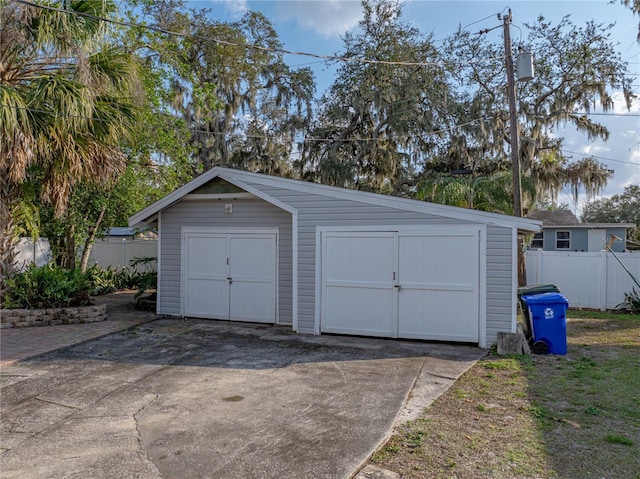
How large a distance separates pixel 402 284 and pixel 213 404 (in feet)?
12.2

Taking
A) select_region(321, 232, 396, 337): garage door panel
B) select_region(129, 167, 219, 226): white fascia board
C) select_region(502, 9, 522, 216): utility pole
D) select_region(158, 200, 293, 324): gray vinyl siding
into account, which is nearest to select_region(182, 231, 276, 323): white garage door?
select_region(158, 200, 293, 324): gray vinyl siding

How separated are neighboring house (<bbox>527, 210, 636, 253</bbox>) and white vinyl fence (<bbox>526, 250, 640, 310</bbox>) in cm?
710

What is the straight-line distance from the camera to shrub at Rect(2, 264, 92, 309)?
310 inches

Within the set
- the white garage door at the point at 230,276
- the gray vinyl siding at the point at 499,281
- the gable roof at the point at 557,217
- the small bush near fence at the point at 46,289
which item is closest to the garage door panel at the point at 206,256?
the white garage door at the point at 230,276

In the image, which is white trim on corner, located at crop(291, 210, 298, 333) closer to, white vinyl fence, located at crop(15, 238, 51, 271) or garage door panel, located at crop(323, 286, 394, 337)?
garage door panel, located at crop(323, 286, 394, 337)

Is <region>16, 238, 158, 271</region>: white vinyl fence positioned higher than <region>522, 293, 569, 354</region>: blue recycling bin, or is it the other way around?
<region>16, 238, 158, 271</region>: white vinyl fence

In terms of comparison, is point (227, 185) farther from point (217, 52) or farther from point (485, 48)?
point (485, 48)

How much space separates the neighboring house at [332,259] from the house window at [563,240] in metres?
13.9

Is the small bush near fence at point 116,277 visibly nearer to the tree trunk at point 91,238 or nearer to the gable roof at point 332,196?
the tree trunk at point 91,238

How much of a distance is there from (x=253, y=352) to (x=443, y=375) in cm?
264

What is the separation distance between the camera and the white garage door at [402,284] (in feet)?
21.3

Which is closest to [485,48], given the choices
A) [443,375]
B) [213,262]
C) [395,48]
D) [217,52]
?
[395,48]

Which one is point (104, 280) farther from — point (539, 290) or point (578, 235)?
point (578, 235)

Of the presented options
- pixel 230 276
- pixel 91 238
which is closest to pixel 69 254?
pixel 91 238
